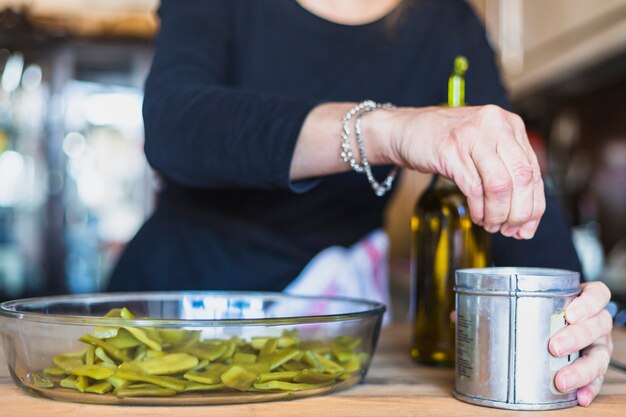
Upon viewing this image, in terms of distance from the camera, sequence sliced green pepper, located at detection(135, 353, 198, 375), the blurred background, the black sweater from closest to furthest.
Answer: sliced green pepper, located at detection(135, 353, 198, 375)
the black sweater
the blurred background

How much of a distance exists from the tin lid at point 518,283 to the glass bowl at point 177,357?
115 millimetres

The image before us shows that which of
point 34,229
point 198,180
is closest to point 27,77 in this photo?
point 34,229

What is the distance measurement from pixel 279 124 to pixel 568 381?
349 mm

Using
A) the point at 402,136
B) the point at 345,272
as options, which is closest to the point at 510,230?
the point at 402,136

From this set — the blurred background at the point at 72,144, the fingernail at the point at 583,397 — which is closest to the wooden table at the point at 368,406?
the fingernail at the point at 583,397

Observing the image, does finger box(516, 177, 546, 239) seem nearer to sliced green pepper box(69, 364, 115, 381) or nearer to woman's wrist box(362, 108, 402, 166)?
woman's wrist box(362, 108, 402, 166)

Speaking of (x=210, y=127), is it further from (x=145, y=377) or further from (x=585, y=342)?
(x=585, y=342)

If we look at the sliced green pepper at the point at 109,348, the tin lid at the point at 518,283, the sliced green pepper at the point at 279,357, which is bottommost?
the sliced green pepper at the point at 279,357

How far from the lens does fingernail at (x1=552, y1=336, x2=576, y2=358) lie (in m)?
0.63

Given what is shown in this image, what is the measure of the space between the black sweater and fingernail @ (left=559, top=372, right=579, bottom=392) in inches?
13.2

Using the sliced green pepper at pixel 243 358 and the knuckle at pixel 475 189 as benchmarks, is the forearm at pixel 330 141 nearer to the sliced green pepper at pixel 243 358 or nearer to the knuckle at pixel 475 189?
the knuckle at pixel 475 189

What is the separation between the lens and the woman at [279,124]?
31.1 inches

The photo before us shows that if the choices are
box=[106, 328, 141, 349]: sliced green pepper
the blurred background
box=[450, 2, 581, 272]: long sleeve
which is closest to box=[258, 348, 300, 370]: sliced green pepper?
box=[106, 328, 141, 349]: sliced green pepper

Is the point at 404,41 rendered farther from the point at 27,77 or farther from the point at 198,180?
the point at 27,77
